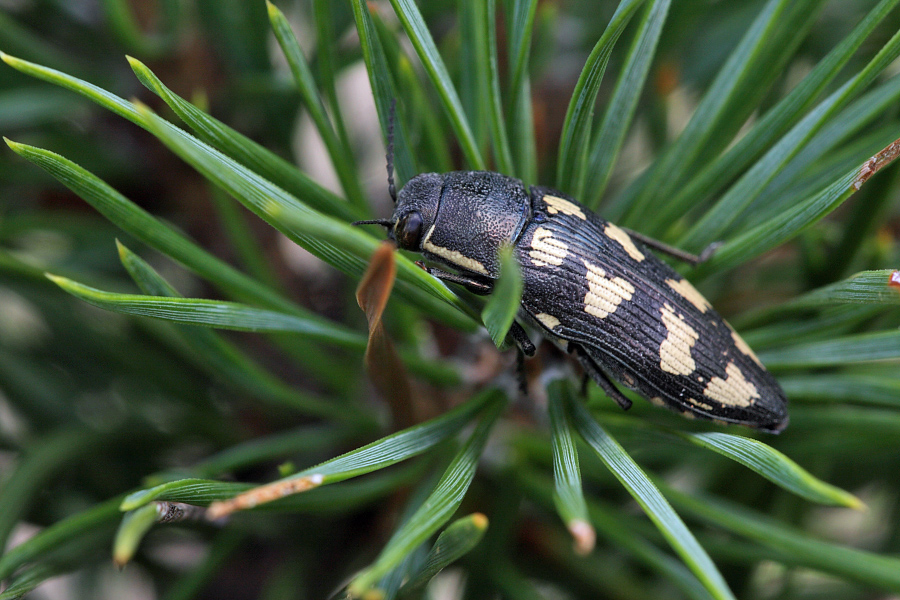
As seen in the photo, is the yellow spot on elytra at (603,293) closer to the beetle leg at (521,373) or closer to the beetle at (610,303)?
the beetle at (610,303)

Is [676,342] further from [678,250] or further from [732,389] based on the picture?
[678,250]

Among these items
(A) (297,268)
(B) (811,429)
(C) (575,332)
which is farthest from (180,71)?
(B) (811,429)

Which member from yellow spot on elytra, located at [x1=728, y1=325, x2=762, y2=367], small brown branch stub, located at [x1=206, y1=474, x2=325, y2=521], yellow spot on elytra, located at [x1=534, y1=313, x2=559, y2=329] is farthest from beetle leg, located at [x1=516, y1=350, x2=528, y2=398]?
small brown branch stub, located at [x1=206, y1=474, x2=325, y2=521]

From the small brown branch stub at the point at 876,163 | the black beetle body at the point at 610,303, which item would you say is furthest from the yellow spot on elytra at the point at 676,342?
the small brown branch stub at the point at 876,163

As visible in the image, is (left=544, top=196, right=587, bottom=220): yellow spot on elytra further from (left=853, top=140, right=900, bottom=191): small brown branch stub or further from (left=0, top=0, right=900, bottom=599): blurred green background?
(left=853, top=140, right=900, bottom=191): small brown branch stub

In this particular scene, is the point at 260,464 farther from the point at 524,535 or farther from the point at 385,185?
the point at 385,185

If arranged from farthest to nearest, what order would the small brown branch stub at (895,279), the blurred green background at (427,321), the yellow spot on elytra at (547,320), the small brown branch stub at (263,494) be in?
the yellow spot on elytra at (547,320) → the blurred green background at (427,321) → the small brown branch stub at (895,279) → the small brown branch stub at (263,494)
